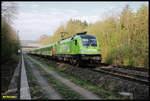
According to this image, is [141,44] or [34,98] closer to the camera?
[34,98]

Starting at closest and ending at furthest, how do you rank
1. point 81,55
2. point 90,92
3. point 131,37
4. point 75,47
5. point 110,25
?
1. point 90,92
2. point 81,55
3. point 75,47
4. point 131,37
5. point 110,25

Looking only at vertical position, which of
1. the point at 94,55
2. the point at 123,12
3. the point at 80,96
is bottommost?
the point at 80,96

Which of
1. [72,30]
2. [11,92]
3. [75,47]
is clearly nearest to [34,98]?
[11,92]

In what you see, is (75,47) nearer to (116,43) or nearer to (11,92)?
(116,43)

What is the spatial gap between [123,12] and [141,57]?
6548 millimetres

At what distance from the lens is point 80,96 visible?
6.34 m

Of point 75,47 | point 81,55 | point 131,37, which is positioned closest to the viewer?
point 81,55

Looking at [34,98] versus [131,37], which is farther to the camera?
[131,37]

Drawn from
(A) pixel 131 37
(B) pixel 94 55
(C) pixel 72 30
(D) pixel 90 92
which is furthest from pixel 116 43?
(C) pixel 72 30

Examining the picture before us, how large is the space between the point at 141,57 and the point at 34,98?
40.9 feet

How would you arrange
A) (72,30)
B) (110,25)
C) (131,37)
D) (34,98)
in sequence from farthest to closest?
(72,30)
(110,25)
(131,37)
(34,98)

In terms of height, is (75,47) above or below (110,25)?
below

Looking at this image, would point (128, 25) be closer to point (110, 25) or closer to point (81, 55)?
point (110, 25)

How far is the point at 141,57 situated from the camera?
1579 cm
